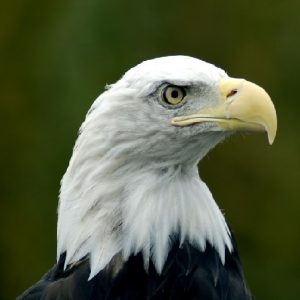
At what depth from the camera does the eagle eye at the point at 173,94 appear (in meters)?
4.78

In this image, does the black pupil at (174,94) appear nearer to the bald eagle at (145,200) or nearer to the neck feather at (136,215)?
the bald eagle at (145,200)

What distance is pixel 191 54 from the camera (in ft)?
30.1

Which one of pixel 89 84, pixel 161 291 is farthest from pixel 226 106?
pixel 89 84

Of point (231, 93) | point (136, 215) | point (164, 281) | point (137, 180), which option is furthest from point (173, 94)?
point (164, 281)

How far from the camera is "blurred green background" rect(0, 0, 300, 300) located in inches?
360

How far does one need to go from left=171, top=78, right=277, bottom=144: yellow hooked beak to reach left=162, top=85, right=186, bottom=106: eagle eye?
67mm

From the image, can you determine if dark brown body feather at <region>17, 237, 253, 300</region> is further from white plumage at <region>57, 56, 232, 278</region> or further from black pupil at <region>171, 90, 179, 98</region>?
black pupil at <region>171, 90, 179, 98</region>

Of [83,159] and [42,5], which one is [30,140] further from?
[83,159]

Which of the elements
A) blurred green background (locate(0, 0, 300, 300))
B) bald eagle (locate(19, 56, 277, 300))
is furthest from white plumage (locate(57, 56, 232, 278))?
blurred green background (locate(0, 0, 300, 300))

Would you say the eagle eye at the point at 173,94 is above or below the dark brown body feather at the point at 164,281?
above

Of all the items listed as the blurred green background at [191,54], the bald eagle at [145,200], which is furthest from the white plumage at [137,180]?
the blurred green background at [191,54]

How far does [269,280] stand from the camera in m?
9.24

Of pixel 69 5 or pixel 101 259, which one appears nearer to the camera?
pixel 101 259

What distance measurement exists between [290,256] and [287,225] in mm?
232
